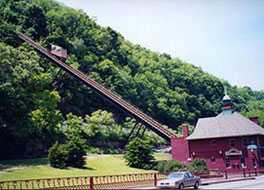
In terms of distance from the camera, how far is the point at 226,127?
71.4 meters

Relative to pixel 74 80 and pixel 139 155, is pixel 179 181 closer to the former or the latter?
pixel 139 155

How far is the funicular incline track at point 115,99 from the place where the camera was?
2980 inches

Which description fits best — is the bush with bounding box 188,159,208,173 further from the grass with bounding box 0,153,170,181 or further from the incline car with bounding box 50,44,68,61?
the incline car with bounding box 50,44,68,61

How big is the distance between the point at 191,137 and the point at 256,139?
34.4 ft

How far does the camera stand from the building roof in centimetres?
6912

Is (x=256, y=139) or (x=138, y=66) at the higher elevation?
(x=138, y=66)

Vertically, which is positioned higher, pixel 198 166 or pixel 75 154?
pixel 75 154

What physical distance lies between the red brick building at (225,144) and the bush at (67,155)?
22018 mm

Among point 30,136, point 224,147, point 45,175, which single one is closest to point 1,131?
point 30,136

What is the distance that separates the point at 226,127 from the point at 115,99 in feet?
67.8

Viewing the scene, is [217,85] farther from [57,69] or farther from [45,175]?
[45,175]

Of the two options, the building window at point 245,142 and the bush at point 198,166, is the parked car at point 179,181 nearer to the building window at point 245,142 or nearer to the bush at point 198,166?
the bush at point 198,166

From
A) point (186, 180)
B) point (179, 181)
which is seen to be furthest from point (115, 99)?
point (179, 181)

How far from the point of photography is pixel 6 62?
53.7 meters
